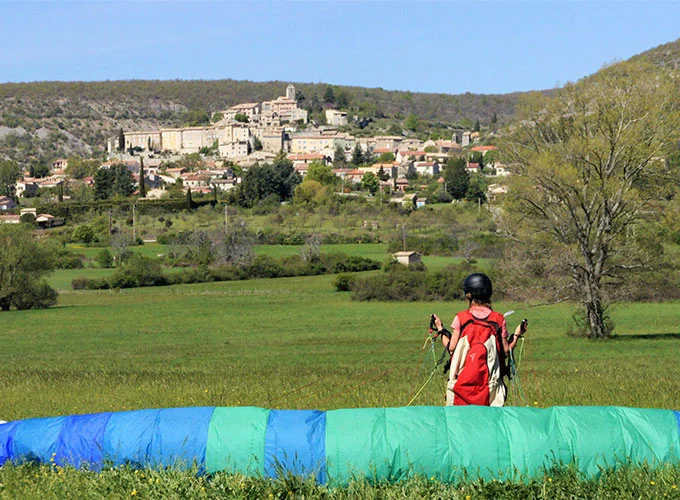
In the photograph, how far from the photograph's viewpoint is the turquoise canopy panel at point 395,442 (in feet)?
22.5

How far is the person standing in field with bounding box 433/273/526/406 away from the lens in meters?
7.30

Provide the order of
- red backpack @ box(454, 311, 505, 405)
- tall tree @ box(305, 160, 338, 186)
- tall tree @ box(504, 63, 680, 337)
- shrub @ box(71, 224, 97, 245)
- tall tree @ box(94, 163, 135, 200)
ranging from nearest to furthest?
red backpack @ box(454, 311, 505, 405) → tall tree @ box(504, 63, 680, 337) → shrub @ box(71, 224, 97, 245) → tall tree @ box(94, 163, 135, 200) → tall tree @ box(305, 160, 338, 186)

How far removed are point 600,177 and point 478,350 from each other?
69.8 feet

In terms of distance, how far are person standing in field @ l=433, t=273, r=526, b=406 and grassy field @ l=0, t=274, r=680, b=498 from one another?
114 centimetres

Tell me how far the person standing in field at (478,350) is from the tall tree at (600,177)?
20.1m

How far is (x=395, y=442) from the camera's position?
6906mm

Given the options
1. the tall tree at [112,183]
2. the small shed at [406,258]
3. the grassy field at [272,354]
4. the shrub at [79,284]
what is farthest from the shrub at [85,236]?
the tall tree at [112,183]

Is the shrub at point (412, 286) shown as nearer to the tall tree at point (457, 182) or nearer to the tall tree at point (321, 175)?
the tall tree at point (457, 182)

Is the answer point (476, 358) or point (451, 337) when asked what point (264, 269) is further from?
point (476, 358)

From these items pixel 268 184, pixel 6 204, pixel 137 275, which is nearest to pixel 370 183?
pixel 268 184

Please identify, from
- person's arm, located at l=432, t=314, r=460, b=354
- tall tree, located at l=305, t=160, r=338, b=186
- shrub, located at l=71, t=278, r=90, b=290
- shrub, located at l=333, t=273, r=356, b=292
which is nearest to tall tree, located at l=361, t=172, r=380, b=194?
tall tree, located at l=305, t=160, r=338, b=186

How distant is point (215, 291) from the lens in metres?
61.7

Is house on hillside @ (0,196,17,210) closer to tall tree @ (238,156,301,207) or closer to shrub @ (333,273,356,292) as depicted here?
tall tree @ (238,156,301,207)

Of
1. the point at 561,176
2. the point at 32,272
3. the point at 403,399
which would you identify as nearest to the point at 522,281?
the point at 561,176
